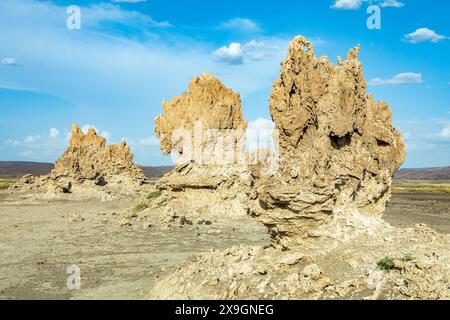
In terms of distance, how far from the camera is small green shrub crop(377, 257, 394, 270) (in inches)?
430

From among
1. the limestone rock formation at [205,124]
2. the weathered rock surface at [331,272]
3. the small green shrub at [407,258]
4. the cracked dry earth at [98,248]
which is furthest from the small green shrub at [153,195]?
the small green shrub at [407,258]

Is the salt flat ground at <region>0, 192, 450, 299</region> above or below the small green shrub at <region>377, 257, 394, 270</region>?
below

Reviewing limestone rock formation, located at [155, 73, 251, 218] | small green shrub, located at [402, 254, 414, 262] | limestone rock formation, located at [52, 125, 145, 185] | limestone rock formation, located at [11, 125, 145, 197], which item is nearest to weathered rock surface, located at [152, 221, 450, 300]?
small green shrub, located at [402, 254, 414, 262]

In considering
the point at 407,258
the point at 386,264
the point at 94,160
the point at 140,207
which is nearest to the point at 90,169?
the point at 94,160

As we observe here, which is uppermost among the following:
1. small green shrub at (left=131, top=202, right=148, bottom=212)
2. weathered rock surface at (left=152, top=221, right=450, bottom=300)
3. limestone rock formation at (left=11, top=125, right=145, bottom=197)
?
limestone rock formation at (left=11, top=125, right=145, bottom=197)

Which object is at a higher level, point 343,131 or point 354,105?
point 354,105

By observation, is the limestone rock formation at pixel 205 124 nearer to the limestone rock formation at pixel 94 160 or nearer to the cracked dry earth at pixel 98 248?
the cracked dry earth at pixel 98 248

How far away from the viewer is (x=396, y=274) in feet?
34.8

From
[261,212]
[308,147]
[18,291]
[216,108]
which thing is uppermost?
[216,108]

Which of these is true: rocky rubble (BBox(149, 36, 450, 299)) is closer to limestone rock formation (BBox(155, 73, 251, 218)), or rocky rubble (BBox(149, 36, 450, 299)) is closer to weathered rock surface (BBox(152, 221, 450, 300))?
weathered rock surface (BBox(152, 221, 450, 300))

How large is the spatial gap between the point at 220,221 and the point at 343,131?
1766 centimetres

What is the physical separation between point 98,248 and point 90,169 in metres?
36.0
